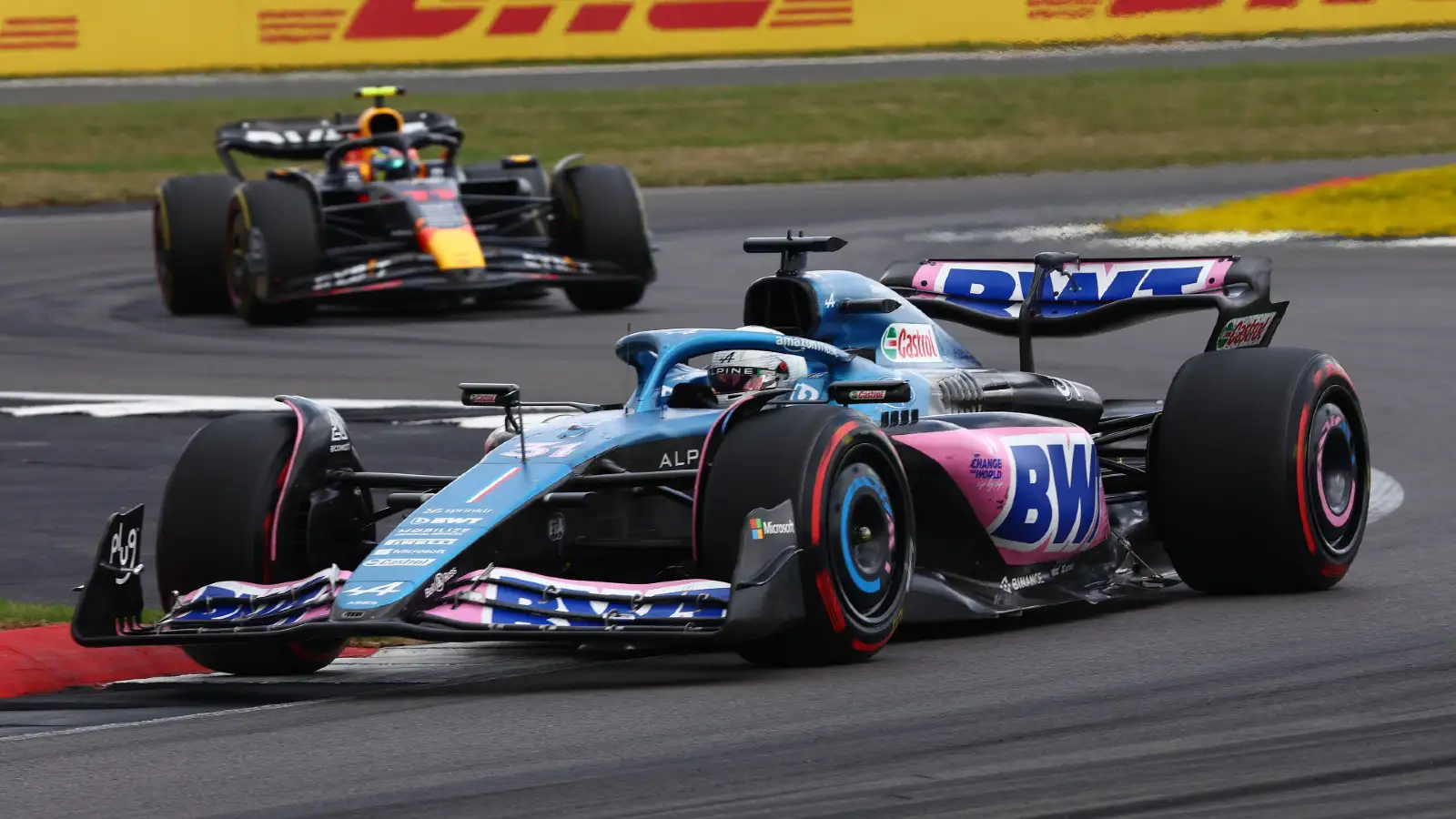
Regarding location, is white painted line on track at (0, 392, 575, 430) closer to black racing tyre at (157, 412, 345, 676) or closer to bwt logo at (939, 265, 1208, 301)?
bwt logo at (939, 265, 1208, 301)

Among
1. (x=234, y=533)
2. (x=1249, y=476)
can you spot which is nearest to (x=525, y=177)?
(x=1249, y=476)

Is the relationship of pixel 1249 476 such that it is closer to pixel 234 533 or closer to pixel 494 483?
pixel 494 483

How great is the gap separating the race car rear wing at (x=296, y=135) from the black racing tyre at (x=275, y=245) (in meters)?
1.12

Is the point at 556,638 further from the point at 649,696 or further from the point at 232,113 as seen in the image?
the point at 232,113

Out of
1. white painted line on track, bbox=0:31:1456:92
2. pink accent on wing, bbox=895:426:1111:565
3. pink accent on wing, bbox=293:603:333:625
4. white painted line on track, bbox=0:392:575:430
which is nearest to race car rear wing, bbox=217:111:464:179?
white painted line on track, bbox=0:392:575:430

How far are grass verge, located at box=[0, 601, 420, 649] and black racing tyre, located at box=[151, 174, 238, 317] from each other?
1161cm

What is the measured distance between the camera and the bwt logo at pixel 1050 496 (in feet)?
27.8

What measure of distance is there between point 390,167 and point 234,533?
1249cm

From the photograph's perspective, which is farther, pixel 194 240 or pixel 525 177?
pixel 525 177

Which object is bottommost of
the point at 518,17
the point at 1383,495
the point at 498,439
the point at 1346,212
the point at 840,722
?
the point at 840,722

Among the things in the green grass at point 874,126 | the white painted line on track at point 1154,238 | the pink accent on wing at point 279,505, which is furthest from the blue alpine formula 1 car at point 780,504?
the green grass at point 874,126

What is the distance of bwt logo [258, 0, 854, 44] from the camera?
135 feet

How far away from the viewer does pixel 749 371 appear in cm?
861

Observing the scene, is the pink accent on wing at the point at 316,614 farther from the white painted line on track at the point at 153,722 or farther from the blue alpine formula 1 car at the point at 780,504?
the white painted line on track at the point at 153,722
